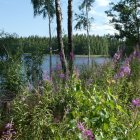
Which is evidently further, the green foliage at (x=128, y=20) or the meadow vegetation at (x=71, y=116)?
the green foliage at (x=128, y=20)

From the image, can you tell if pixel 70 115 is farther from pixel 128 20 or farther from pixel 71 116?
pixel 128 20

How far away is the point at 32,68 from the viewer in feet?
57.0

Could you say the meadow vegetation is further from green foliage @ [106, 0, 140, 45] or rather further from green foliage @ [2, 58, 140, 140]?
green foliage @ [106, 0, 140, 45]

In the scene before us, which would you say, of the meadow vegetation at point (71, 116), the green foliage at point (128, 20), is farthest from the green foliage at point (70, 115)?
the green foliage at point (128, 20)

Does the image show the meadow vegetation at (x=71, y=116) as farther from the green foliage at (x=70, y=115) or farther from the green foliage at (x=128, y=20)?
the green foliage at (x=128, y=20)

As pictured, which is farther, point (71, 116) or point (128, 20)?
point (128, 20)

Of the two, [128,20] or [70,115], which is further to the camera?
[128,20]

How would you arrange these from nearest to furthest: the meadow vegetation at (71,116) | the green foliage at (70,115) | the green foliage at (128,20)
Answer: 1. the meadow vegetation at (71,116)
2. the green foliage at (70,115)
3. the green foliage at (128,20)

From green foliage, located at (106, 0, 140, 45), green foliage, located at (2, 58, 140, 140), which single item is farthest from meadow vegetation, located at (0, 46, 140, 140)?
green foliage, located at (106, 0, 140, 45)

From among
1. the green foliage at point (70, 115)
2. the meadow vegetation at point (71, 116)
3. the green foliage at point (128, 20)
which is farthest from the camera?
the green foliage at point (128, 20)

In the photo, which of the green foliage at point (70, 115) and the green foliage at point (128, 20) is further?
the green foliage at point (128, 20)

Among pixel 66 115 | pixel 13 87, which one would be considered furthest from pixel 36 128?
pixel 13 87

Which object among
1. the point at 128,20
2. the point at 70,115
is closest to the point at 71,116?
the point at 70,115

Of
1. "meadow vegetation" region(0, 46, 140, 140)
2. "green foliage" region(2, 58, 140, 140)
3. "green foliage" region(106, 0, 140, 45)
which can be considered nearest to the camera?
"meadow vegetation" region(0, 46, 140, 140)
